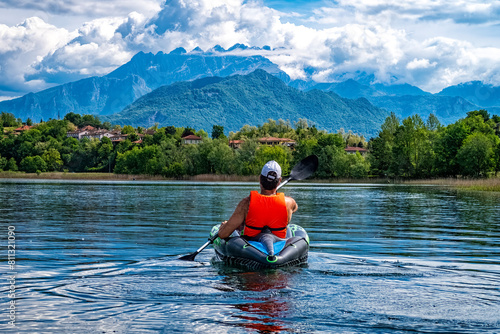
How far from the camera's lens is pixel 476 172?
87375mm

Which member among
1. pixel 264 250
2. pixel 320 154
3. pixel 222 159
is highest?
pixel 320 154

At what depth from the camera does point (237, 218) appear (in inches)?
487

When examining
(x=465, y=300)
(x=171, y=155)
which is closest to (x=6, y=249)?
(x=465, y=300)

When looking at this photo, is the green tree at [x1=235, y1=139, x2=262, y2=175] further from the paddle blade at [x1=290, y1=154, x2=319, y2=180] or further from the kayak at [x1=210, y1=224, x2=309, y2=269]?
the kayak at [x1=210, y1=224, x2=309, y2=269]

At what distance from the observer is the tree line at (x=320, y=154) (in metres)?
94.8

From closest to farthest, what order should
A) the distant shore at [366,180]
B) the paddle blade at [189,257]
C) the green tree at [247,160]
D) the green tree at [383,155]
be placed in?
the paddle blade at [189,257], the distant shore at [366,180], the green tree at [383,155], the green tree at [247,160]

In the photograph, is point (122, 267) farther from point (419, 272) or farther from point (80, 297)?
point (419, 272)

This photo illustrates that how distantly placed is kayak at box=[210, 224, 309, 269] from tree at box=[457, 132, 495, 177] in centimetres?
7896

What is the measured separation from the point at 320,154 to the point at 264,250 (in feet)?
395

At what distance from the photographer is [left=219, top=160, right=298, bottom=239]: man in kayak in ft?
39.7

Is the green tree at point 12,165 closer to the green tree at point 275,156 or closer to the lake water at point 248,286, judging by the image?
the green tree at point 275,156

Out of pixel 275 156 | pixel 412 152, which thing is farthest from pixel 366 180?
pixel 275 156

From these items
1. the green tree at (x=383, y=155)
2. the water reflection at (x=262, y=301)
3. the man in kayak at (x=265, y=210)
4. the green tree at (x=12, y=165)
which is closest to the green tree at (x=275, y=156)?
the green tree at (x=383, y=155)

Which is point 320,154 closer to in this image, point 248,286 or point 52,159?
point 52,159
